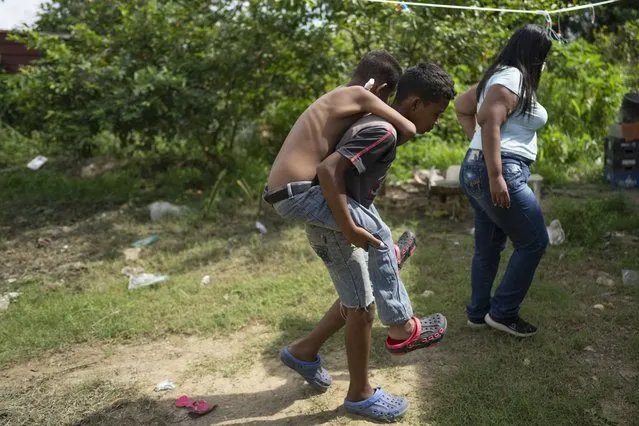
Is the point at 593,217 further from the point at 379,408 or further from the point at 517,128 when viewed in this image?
the point at 379,408

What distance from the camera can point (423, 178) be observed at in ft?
21.6

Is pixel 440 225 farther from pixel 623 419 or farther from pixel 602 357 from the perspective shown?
pixel 623 419

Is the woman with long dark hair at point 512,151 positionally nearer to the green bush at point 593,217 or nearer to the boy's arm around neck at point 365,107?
the boy's arm around neck at point 365,107

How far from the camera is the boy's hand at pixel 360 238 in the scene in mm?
2541

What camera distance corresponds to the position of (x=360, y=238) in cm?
256

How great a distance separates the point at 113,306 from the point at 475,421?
260 cm

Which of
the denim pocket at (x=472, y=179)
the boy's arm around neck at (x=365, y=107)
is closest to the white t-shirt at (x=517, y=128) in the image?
the denim pocket at (x=472, y=179)

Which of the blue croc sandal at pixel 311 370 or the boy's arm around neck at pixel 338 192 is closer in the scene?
the boy's arm around neck at pixel 338 192

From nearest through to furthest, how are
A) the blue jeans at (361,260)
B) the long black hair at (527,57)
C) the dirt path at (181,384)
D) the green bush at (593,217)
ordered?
the blue jeans at (361,260) → the dirt path at (181,384) → the long black hair at (527,57) → the green bush at (593,217)

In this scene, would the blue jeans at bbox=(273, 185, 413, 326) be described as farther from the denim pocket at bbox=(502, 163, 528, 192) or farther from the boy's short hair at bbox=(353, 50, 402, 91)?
the denim pocket at bbox=(502, 163, 528, 192)

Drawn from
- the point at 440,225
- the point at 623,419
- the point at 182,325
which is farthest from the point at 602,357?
the point at 440,225

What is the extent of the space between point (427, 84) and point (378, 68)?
8.2 inches

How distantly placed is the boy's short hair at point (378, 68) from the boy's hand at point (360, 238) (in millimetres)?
628

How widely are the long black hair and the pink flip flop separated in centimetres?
206
